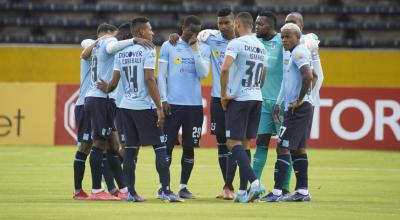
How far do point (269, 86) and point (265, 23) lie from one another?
2.92 feet

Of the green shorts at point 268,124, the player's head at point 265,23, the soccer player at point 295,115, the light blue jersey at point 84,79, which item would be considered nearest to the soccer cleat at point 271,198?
the soccer player at point 295,115

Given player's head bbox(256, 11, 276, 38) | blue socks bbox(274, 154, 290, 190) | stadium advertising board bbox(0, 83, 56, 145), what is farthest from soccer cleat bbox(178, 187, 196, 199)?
stadium advertising board bbox(0, 83, 56, 145)

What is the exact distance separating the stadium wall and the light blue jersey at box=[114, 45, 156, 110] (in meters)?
11.4

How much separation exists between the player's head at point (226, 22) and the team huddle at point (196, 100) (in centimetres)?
1

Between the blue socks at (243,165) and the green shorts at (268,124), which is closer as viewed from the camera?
the blue socks at (243,165)

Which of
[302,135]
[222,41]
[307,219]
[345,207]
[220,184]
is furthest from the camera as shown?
[220,184]

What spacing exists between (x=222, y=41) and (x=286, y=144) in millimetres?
1956

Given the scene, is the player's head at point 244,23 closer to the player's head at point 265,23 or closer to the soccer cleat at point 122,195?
the player's head at point 265,23

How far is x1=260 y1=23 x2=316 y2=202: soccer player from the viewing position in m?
12.9

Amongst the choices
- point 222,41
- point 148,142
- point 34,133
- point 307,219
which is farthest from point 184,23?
point 34,133

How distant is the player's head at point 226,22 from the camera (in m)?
13.5

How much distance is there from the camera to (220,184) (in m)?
15.6

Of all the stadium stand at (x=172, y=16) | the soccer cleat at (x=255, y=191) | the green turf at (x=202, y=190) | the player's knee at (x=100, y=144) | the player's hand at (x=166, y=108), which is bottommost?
the green turf at (x=202, y=190)

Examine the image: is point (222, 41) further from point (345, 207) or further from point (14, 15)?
point (14, 15)
